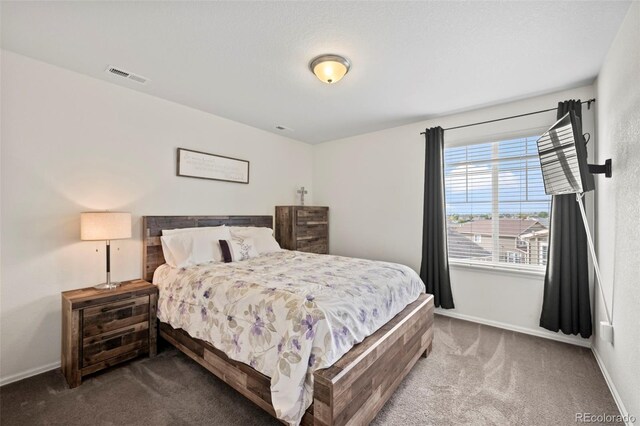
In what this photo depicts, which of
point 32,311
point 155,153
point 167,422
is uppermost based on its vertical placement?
point 155,153

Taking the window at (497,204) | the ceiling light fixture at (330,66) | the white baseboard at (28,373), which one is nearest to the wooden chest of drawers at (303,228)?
the window at (497,204)

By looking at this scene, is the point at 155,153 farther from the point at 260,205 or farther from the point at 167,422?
the point at 167,422

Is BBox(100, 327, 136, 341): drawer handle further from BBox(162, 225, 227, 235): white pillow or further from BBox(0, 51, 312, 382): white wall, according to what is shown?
BBox(162, 225, 227, 235): white pillow

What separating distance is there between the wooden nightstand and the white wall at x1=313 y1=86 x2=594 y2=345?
2.95 m

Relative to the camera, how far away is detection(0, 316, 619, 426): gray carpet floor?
1805 millimetres

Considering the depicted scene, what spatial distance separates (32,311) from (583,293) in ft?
16.2

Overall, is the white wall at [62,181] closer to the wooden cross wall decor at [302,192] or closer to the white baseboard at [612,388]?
the wooden cross wall decor at [302,192]

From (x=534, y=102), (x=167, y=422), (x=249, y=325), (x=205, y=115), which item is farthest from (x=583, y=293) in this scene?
(x=205, y=115)

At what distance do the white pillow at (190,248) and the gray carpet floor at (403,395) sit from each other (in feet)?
2.91

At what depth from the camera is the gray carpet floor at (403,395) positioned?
1805mm

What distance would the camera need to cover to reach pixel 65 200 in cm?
243

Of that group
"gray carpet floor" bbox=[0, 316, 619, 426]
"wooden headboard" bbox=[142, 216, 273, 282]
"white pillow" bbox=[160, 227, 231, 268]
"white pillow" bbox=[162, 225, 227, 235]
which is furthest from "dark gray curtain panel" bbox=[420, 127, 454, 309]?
"wooden headboard" bbox=[142, 216, 273, 282]

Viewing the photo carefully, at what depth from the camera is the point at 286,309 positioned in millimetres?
1672

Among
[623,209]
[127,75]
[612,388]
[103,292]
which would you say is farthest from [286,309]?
[127,75]
